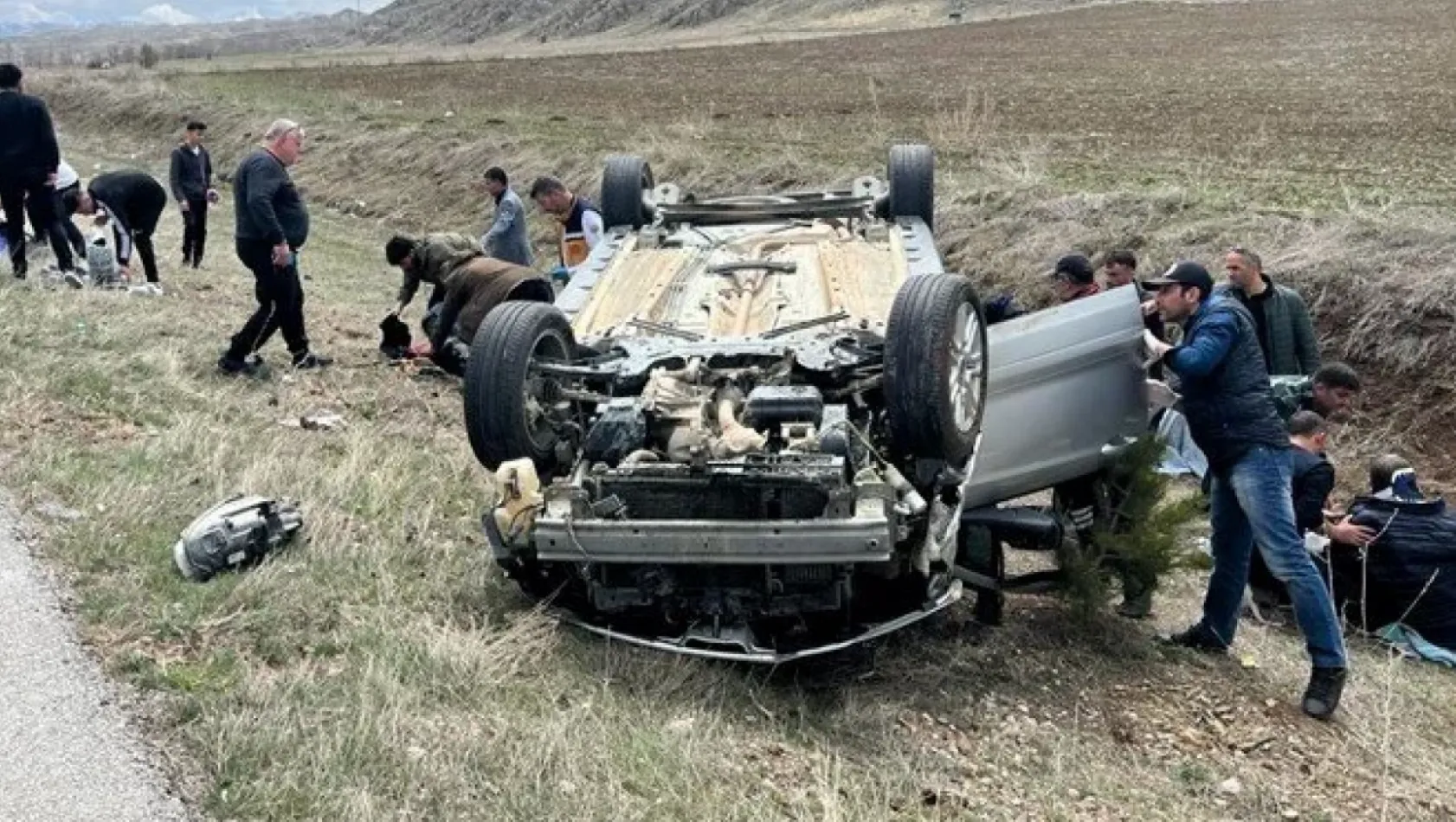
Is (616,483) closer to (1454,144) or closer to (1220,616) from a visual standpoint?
(1220,616)

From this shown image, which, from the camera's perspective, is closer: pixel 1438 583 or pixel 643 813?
pixel 643 813

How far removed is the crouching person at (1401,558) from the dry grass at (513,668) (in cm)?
27

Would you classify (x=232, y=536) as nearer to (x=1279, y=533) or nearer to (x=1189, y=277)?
(x=1189, y=277)

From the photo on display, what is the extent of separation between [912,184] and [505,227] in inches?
124

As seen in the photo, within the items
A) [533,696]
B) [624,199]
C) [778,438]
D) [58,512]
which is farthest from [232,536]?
[624,199]

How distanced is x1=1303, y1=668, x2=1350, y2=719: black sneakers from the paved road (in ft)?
12.8

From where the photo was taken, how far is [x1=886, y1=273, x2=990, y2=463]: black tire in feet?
15.3

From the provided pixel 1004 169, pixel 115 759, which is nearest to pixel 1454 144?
pixel 1004 169

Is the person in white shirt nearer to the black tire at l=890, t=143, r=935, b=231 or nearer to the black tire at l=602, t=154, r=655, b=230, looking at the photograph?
the black tire at l=602, t=154, r=655, b=230

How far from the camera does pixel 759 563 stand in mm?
4359

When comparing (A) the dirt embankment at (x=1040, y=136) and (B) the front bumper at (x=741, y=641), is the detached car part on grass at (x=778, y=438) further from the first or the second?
(A) the dirt embankment at (x=1040, y=136)

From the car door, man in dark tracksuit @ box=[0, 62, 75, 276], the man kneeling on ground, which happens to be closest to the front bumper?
the car door

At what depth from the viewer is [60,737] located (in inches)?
140

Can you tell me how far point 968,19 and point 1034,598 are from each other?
166ft
